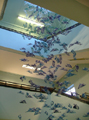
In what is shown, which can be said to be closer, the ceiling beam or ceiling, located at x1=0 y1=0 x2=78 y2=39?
the ceiling beam

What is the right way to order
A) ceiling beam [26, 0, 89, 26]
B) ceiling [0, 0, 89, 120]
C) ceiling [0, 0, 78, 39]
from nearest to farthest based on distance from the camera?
1. ceiling beam [26, 0, 89, 26]
2. ceiling [0, 0, 78, 39]
3. ceiling [0, 0, 89, 120]

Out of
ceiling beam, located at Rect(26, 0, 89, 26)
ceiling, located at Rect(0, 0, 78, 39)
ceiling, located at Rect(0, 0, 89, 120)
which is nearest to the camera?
Result: ceiling beam, located at Rect(26, 0, 89, 26)

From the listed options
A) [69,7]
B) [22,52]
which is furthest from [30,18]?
[69,7]

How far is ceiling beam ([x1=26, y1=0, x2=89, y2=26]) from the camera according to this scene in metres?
2.47

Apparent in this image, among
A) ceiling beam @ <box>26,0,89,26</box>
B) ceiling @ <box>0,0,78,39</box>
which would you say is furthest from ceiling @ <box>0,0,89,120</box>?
ceiling beam @ <box>26,0,89,26</box>

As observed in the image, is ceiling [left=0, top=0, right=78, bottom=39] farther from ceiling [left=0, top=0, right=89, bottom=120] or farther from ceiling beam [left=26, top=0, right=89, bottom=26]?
ceiling beam [left=26, top=0, right=89, bottom=26]

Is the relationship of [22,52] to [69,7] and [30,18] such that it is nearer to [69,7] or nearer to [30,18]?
[30,18]

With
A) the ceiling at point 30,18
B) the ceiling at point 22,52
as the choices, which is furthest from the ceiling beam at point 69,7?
the ceiling at point 22,52

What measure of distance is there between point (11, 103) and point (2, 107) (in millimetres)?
460

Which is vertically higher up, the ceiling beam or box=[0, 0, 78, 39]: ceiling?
box=[0, 0, 78, 39]: ceiling

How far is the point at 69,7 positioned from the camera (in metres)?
2.58

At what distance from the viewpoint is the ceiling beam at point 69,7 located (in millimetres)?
2473

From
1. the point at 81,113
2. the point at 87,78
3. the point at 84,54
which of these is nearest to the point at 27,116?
the point at 81,113

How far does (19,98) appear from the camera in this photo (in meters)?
6.76
